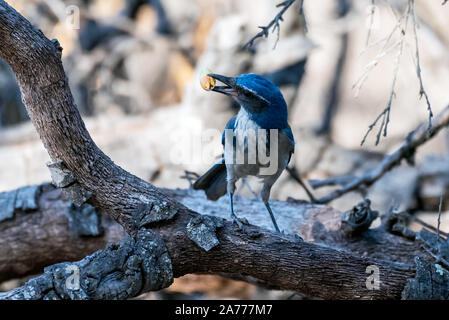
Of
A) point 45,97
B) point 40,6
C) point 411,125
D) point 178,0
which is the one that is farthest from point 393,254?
point 178,0

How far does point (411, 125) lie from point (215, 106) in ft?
10.8

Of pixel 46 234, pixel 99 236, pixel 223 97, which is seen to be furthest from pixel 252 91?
pixel 223 97

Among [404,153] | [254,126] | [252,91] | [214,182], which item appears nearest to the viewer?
[252,91]

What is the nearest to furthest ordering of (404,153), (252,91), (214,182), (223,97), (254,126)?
(252,91) → (254,126) → (214,182) → (404,153) → (223,97)

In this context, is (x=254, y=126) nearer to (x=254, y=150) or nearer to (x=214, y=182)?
(x=254, y=150)

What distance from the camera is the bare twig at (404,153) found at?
12.8 ft

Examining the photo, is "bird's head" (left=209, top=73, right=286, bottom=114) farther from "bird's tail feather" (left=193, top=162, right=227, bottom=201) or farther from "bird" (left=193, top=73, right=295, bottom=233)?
"bird's tail feather" (left=193, top=162, right=227, bottom=201)

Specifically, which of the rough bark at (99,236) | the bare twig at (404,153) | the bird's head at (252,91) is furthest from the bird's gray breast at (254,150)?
the bare twig at (404,153)

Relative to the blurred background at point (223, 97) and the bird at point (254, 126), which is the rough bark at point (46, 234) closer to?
the bird at point (254, 126)

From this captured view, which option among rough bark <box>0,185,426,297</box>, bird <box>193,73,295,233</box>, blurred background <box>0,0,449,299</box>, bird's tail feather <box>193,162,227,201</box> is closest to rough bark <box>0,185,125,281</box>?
rough bark <box>0,185,426,297</box>

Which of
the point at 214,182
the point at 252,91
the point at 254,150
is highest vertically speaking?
the point at 252,91

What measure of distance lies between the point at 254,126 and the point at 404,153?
5.96 ft

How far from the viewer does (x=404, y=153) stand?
13.7ft

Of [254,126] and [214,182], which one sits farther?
[214,182]
